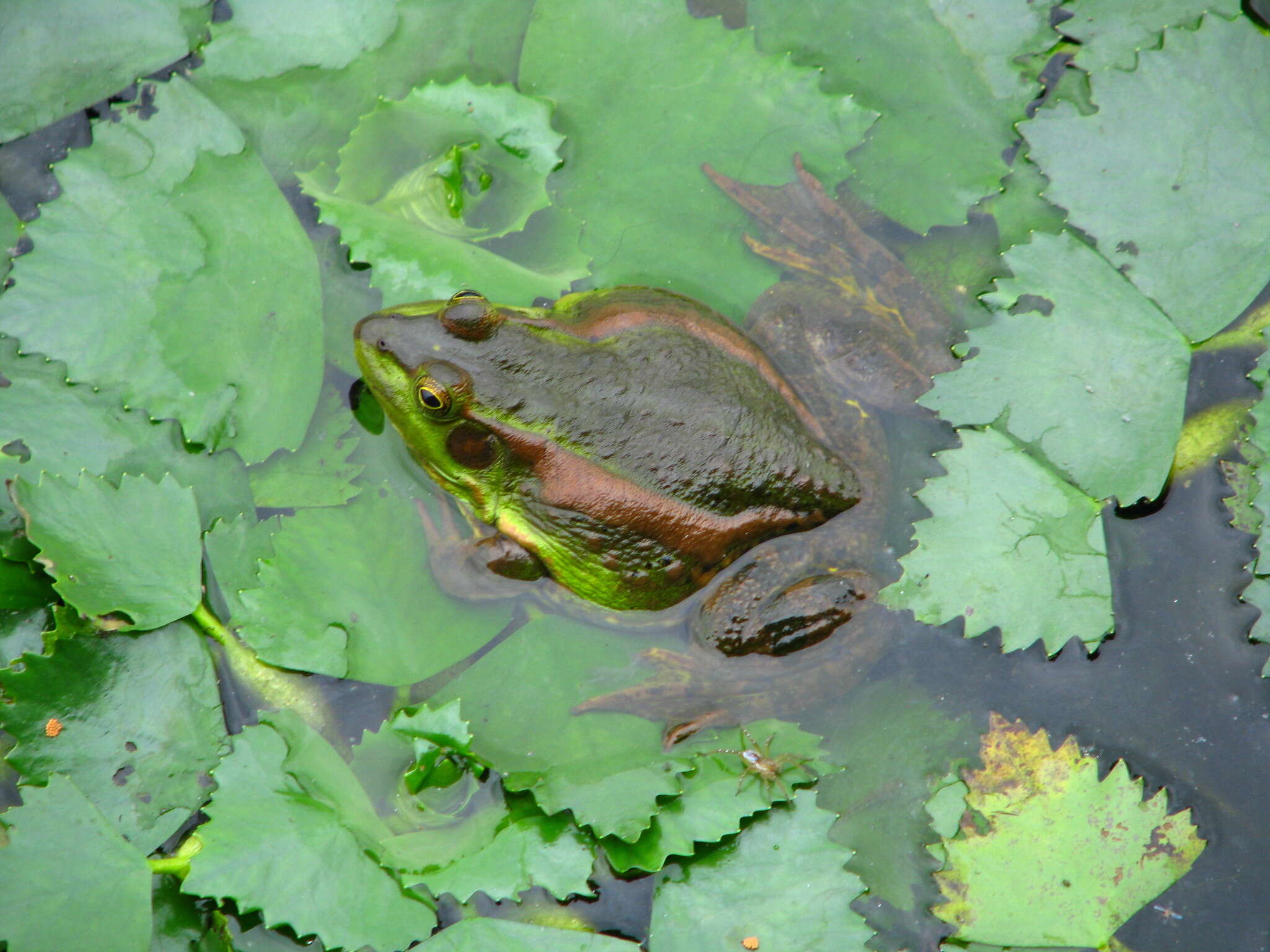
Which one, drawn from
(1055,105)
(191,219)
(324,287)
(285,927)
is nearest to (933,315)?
(1055,105)

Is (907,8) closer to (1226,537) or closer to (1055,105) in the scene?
(1055,105)

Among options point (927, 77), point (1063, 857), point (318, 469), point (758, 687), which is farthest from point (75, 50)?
point (1063, 857)

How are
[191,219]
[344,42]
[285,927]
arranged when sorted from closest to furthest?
[285,927] → [191,219] → [344,42]

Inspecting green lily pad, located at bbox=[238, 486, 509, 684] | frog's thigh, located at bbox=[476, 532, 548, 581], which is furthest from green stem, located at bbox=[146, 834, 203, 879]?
frog's thigh, located at bbox=[476, 532, 548, 581]

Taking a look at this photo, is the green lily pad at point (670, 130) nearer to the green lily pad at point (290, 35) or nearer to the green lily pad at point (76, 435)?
the green lily pad at point (290, 35)

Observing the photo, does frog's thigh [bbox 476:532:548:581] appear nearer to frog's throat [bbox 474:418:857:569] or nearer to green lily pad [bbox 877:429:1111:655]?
frog's throat [bbox 474:418:857:569]
